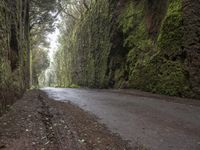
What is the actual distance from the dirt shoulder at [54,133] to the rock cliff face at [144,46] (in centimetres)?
585

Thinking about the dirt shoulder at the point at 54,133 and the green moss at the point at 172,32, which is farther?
the green moss at the point at 172,32

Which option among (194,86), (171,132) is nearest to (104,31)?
(194,86)

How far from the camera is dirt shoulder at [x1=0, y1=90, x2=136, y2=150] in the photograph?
13.7 feet

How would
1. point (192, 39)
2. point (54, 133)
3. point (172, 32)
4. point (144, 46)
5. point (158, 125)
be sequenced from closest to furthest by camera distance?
point (54, 133), point (158, 125), point (192, 39), point (172, 32), point (144, 46)

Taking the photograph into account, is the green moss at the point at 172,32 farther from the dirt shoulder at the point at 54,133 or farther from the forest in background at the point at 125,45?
the dirt shoulder at the point at 54,133

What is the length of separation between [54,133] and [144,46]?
10256 millimetres

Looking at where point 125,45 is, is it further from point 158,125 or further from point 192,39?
point 158,125

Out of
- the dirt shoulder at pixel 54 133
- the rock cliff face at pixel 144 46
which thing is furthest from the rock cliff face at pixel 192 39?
the dirt shoulder at pixel 54 133

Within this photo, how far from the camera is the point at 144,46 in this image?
555 inches

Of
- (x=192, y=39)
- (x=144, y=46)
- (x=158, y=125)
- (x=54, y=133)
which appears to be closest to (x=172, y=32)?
(x=192, y=39)

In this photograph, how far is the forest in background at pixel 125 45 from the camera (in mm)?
9985

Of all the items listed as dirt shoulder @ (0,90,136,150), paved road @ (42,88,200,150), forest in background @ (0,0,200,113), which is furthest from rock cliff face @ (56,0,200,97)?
dirt shoulder @ (0,90,136,150)

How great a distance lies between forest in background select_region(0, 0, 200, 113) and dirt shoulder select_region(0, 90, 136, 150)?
59.3 inches

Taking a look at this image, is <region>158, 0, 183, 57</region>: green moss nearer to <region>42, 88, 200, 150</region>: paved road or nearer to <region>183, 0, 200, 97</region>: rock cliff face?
<region>183, 0, 200, 97</region>: rock cliff face
